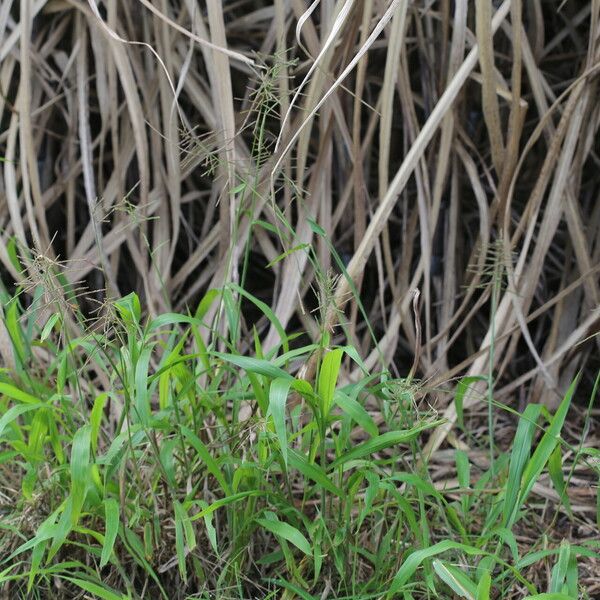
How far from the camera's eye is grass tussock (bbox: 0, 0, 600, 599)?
3.51 ft

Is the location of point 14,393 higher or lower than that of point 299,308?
higher

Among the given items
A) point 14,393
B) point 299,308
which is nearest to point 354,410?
point 14,393

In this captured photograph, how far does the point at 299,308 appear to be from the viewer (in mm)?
1602

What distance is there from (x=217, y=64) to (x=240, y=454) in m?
0.53

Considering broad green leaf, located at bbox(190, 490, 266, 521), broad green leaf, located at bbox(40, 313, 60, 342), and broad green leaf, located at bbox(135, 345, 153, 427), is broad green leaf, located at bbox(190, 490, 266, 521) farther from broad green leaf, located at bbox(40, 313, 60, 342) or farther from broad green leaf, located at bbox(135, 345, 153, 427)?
broad green leaf, located at bbox(40, 313, 60, 342)

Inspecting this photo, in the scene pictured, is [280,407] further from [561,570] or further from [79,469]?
[561,570]

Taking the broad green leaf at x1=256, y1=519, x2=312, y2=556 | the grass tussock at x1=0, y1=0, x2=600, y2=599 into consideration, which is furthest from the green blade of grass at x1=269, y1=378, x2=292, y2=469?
the broad green leaf at x1=256, y1=519, x2=312, y2=556

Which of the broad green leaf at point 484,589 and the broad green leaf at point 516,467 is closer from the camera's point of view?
the broad green leaf at point 484,589

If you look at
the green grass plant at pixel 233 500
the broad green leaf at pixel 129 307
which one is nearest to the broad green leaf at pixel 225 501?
the green grass plant at pixel 233 500

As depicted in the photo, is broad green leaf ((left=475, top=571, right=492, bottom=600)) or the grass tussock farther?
the grass tussock

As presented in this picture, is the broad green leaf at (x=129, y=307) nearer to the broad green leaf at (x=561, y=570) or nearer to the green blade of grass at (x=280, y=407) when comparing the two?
the green blade of grass at (x=280, y=407)

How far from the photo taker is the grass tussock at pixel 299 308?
1071 millimetres

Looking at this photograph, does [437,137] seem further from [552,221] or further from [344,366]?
→ [344,366]

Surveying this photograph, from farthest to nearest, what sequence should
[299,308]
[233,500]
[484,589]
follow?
1. [299,308]
2. [233,500]
3. [484,589]
